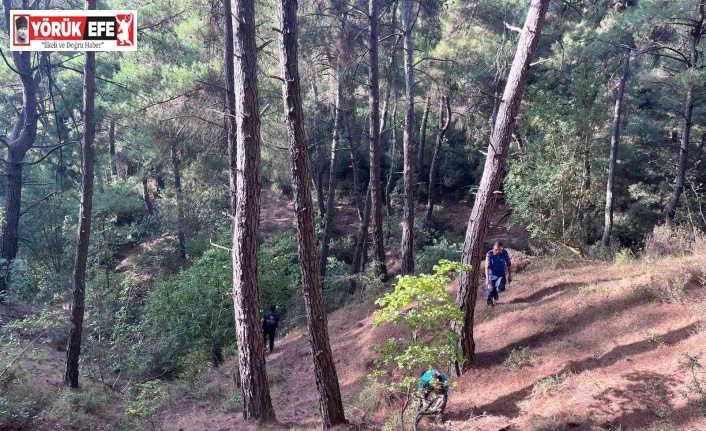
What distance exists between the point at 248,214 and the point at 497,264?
5067 mm

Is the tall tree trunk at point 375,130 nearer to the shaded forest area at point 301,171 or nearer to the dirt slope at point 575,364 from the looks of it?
the shaded forest area at point 301,171

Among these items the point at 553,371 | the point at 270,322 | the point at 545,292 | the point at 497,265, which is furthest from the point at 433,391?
the point at 270,322

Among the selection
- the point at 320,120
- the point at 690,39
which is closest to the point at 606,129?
the point at 690,39

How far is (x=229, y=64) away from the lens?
33.1 ft

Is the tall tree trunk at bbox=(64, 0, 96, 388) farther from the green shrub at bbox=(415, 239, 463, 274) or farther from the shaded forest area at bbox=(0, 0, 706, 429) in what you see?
the green shrub at bbox=(415, 239, 463, 274)

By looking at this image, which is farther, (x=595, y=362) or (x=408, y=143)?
(x=408, y=143)

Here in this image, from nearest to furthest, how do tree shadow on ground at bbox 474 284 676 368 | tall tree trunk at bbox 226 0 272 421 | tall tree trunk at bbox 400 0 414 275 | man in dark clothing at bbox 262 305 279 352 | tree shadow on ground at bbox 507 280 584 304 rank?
tall tree trunk at bbox 226 0 272 421 → tree shadow on ground at bbox 474 284 676 368 → tree shadow on ground at bbox 507 280 584 304 → man in dark clothing at bbox 262 305 279 352 → tall tree trunk at bbox 400 0 414 275

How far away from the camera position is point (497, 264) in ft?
28.3

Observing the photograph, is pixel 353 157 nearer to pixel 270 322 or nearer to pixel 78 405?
pixel 270 322

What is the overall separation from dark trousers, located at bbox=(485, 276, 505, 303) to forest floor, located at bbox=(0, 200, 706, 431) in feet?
0.76

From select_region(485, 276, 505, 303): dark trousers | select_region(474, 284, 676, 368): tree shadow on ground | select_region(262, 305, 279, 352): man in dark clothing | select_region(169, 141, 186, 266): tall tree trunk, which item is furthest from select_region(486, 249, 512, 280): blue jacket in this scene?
select_region(169, 141, 186, 266): tall tree trunk

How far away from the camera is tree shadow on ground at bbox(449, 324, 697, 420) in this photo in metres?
6.24

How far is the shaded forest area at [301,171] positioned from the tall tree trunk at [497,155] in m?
0.03

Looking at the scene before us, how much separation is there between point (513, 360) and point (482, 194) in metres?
2.82
